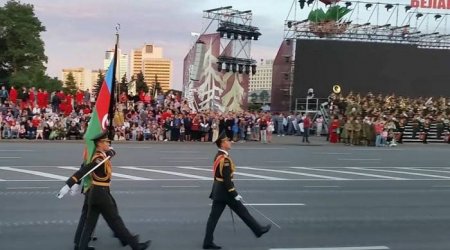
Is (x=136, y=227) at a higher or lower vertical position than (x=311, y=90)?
lower

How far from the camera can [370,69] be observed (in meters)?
47.5

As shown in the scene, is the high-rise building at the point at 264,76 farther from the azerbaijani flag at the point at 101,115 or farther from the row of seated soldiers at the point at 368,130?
the azerbaijani flag at the point at 101,115

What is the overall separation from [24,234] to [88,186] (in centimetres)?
181

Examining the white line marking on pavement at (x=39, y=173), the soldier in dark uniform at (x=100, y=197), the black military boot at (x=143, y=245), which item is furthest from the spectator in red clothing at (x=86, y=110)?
the soldier in dark uniform at (x=100, y=197)

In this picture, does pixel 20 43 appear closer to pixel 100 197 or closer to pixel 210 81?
pixel 210 81

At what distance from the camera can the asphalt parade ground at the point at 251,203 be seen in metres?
9.51

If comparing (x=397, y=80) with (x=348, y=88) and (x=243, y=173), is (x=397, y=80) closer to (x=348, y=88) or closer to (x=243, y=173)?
(x=348, y=88)

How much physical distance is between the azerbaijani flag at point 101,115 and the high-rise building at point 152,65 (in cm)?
8168

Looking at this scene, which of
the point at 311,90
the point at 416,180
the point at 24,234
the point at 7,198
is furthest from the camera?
the point at 311,90

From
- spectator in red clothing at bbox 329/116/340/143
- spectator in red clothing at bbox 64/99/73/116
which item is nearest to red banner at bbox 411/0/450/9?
spectator in red clothing at bbox 329/116/340/143

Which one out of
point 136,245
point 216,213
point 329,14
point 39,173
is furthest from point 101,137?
point 329,14

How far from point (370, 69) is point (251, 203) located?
36586 mm

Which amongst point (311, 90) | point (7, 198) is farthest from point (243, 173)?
point (311, 90)

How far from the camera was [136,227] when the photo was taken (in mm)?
10156
